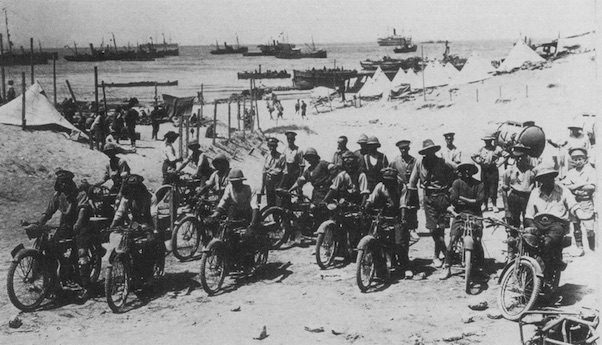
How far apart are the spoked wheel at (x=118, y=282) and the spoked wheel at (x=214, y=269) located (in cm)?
107

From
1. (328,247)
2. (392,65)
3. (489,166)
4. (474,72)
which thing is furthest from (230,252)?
(392,65)

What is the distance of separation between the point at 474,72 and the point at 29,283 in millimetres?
37153

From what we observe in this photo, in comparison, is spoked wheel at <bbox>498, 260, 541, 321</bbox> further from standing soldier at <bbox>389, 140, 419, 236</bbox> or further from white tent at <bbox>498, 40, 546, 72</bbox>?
white tent at <bbox>498, 40, 546, 72</bbox>

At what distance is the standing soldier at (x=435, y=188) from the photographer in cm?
835

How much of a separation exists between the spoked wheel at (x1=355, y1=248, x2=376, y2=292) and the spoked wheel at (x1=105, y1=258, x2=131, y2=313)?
3.30 metres

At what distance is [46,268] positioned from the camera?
7715 millimetres

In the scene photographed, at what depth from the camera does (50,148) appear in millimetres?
15969

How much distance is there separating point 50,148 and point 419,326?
1312 centimetres

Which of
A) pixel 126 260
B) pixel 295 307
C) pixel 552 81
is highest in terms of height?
pixel 552 81

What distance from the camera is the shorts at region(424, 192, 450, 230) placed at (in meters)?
8.31

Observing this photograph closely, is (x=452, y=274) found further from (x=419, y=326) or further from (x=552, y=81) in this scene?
(x=552, y=81)

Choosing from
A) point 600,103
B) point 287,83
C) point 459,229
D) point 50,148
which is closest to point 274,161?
point 459,229

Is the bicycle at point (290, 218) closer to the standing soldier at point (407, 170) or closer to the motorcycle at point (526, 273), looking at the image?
the standing soldier at point (407, 170)

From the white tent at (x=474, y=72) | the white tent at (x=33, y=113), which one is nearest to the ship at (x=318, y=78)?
the white tent at (x=474, y=72)
